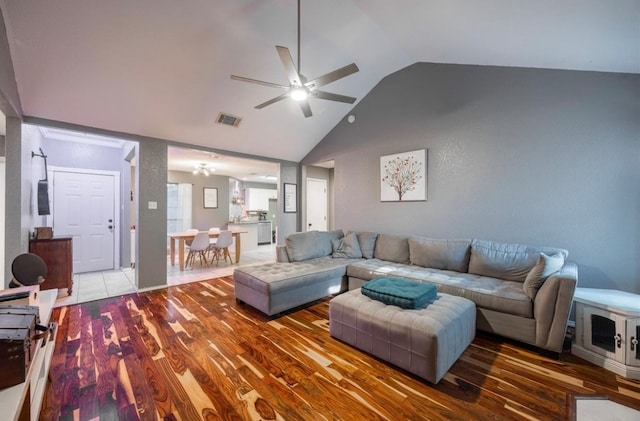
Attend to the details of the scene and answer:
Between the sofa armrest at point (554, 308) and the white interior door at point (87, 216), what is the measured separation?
6.70 metres

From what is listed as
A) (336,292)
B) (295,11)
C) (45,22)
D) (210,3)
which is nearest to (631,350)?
(336,292)

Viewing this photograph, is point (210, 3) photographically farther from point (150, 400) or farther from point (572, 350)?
point (572, 350)

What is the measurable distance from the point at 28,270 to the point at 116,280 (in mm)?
2574

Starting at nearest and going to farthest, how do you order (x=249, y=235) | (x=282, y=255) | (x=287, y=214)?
(x=282, y=255), (x=287, y=214), (x=249, y=235)

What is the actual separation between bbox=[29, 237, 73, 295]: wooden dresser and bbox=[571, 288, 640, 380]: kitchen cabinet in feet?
19.4

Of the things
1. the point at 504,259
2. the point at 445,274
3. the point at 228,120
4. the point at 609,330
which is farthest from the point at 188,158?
the point at 609,330

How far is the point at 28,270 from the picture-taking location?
2.05m

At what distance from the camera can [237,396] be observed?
1631mm

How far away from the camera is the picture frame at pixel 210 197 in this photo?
800 centimetres

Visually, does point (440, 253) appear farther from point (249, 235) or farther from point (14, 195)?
point (249, 235)

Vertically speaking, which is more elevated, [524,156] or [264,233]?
[524,156]

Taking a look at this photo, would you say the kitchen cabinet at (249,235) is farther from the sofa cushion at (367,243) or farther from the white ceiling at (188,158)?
the sofa cushion at (367,243)

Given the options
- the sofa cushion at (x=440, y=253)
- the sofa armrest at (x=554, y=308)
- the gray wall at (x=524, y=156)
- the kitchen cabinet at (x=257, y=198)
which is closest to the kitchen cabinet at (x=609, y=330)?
the sofa armrest at (x=554, y=308)

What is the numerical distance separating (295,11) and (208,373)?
347 cm
